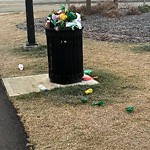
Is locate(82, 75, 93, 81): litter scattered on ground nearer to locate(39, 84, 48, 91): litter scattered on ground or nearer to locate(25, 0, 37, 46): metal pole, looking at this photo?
locate(39, 84, 48, 91): litter scattered on ground

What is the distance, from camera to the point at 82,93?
20.1ft

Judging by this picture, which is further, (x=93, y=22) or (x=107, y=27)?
(x=93, y=22)

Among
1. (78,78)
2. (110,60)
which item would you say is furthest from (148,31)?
(78,78)

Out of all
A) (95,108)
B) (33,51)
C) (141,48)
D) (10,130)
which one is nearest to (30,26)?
(33,51)

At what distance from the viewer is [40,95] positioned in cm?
611

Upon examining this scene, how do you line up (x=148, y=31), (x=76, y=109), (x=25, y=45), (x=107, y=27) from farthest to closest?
(x=107, y=27) < (x=148, y=31) < (x=25, y=45) < (x=76, y=109)

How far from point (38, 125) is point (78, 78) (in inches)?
71.1

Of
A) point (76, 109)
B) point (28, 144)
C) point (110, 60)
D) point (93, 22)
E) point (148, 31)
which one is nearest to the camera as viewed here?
point (28, 144)

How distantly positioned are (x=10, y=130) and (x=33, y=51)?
478 cm

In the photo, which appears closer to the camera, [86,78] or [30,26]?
[86,78]

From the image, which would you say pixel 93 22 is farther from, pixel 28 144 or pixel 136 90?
pixel 28 144

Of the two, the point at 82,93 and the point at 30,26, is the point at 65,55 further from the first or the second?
the point at 30,26

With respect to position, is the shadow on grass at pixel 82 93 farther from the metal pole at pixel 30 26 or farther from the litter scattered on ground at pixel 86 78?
the metal pole at pixel 30 26

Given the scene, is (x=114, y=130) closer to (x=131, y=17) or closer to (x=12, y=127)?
(x=12, y=127)
